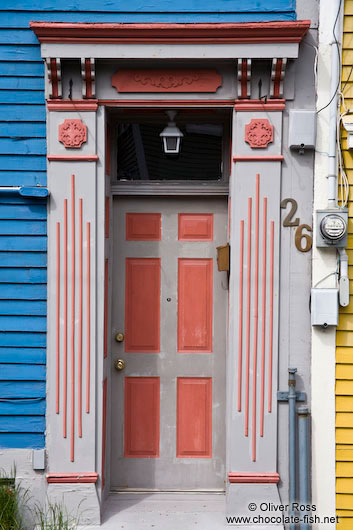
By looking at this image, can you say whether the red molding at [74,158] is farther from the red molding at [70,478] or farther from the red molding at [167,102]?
the red molding at [70,478]

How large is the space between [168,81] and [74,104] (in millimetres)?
712

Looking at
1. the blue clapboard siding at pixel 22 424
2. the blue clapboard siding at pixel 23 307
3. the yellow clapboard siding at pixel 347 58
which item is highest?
the yellow clapboard siding at pixel 347 58

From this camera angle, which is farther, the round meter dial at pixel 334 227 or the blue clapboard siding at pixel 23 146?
the blue clapboard siding at pixel 23 146

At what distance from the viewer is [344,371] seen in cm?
454

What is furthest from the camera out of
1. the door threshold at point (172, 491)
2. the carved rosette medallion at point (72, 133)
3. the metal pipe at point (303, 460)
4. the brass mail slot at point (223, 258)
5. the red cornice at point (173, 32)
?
the door threshold at point (172, 491)

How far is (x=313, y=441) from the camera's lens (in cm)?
452

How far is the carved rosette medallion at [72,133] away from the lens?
4.54 metres

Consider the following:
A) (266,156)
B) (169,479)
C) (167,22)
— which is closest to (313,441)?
(169,479)

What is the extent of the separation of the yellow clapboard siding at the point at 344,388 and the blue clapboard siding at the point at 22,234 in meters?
2.18

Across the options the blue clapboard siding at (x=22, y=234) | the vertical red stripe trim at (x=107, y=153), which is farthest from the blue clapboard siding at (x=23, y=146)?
the vertical red stripe trim at (x=107, y=153)

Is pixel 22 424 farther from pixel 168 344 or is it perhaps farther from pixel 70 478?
pixel 168 344

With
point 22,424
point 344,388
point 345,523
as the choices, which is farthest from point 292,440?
point 22,424

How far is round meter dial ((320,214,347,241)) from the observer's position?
444cm

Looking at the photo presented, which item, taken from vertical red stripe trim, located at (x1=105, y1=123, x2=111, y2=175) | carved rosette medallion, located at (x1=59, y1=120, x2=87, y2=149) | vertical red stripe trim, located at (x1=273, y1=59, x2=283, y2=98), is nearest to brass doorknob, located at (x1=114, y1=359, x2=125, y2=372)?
vertical red stripe trim, located at (x1=105, y1=123, x2=111, y2=175)
